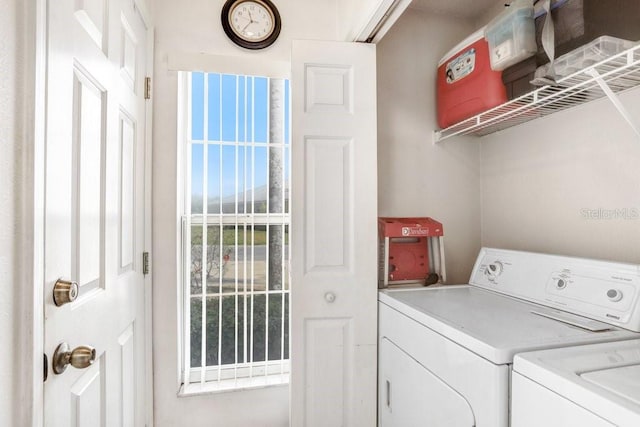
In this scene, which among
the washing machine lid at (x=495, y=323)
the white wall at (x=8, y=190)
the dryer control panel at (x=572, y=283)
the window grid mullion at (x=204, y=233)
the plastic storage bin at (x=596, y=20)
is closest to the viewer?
the white wall at (x=8, y=190)

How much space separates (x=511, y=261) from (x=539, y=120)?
78cm

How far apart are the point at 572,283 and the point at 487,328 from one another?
48cm

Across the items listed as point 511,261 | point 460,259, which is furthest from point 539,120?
point 460,259

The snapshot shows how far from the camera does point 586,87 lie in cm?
124

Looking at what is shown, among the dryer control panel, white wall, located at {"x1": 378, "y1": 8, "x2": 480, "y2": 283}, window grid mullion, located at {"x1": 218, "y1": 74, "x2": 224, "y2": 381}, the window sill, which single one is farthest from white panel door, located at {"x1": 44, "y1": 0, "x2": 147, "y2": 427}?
the dryer control panel

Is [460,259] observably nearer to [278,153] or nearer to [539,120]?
Result: [539,120]

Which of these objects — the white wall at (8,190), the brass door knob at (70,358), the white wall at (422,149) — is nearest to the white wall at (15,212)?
the white wall at (8,190)

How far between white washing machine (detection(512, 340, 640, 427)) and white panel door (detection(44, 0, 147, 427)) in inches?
47.8

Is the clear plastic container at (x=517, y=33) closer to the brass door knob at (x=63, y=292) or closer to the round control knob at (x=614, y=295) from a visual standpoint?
the round control knob at (x=614, y=295)

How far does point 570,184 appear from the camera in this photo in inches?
Answer: 58.9

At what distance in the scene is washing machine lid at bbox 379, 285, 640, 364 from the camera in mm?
939

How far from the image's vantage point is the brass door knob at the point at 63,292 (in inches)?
29.6

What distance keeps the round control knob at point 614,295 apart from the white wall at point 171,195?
1797 mm

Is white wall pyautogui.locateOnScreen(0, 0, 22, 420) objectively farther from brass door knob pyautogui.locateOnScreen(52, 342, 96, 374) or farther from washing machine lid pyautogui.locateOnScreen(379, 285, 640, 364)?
washing machine lid pyautogui.locateOnScreen(379, 285, 640, 364)
